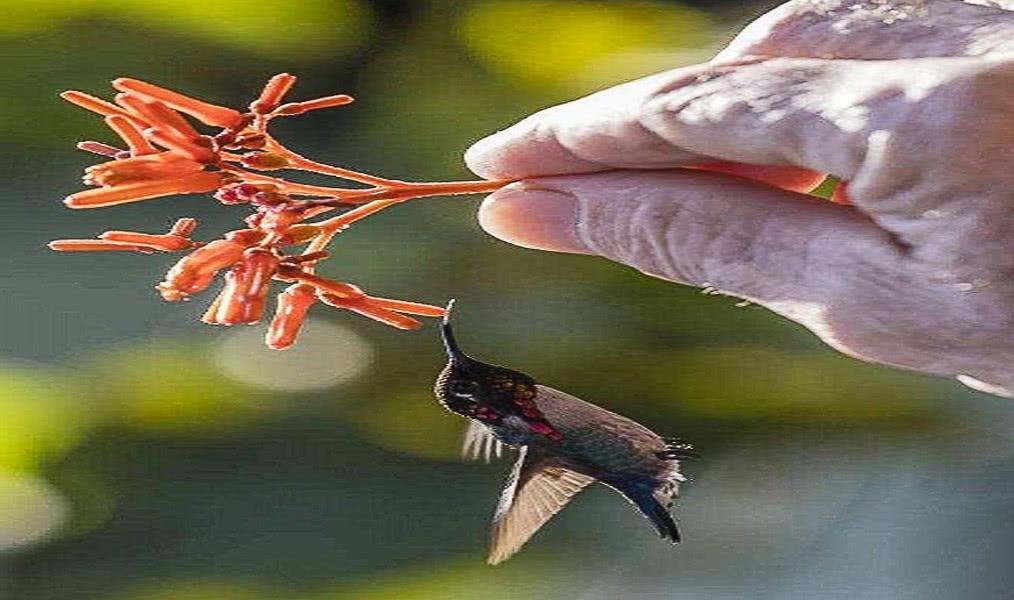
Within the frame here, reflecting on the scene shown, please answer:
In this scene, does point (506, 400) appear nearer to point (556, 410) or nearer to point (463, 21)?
point (556, 410)

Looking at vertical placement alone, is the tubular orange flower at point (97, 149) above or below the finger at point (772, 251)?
above

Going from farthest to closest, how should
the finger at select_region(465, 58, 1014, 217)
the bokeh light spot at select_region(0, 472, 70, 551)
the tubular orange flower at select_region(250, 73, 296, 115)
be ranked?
the bokeh light spot at select_region(0, 472, 70, 551) → the tubular orange flower at select_region(250, 73, 296, 115) → the finger at select_region(465, 58, 1014, 217)

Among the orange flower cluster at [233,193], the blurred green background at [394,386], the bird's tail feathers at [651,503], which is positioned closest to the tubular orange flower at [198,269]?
the orange flower cluster at [233,193]

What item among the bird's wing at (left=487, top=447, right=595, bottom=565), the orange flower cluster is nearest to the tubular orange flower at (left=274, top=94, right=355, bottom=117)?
the orange flower cluster

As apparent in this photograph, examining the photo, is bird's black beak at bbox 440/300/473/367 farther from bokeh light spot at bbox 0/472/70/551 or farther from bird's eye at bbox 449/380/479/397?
bokeh light spot at bbox 0/472/70/551

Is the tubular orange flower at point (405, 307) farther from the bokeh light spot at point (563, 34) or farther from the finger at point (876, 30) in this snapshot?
the bokeh light spot at point (563, 34)

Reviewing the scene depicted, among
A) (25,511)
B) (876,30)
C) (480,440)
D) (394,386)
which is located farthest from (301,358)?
(876,30)

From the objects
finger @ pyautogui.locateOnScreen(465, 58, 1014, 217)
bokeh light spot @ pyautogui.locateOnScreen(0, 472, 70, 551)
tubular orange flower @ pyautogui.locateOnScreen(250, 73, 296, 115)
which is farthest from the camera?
bokeh light spot @ pyautogui.locateOnScreen(0, 472, 70, 551)
